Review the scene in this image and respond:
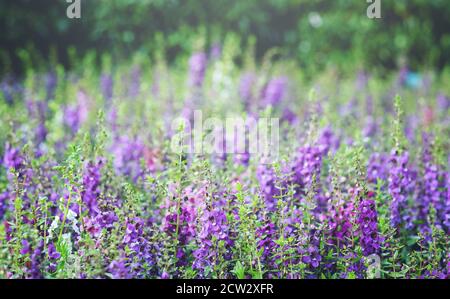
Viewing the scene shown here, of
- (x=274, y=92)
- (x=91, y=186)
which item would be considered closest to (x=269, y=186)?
(x=91, y=186)

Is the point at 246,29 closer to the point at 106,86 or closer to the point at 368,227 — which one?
the point at 106,86

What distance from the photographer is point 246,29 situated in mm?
8648

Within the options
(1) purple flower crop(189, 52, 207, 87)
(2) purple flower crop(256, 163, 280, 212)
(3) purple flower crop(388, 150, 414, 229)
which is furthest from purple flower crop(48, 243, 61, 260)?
(1) purple flower crop(189, 52, 207, 87)

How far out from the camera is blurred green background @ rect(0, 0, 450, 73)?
26.8 feet

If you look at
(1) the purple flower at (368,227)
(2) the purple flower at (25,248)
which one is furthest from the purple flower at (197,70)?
(2) the purple flower at (25,248)

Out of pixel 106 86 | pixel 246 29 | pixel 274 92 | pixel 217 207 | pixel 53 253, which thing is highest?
pixel 246 29

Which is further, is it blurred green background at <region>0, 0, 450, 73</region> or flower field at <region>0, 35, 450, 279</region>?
blurred green background at <region>0, 0, 450, 73</region>

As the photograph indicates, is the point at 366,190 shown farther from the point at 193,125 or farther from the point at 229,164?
the point at 193,125

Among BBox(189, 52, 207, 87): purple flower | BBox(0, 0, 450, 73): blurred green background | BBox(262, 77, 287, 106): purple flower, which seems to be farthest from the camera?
BBox(0, 0, 450, 73): blurred green background

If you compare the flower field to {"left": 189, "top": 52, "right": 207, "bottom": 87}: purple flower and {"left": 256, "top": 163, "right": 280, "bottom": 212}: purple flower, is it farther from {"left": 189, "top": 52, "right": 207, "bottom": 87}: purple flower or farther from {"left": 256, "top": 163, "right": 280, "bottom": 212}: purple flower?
{"left": 189, "top": 52, "right": 207, "bottom": 87}: purple flower

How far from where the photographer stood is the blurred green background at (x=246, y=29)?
8172mm

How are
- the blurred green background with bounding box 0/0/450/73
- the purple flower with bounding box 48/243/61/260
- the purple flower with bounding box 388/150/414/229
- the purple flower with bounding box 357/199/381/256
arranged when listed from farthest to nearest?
the blurred green background with bounding box 0/0/450/73, the purple flower with bounding box 388/150/414/229, the purple flower with bounding box 357/199/381/256, the purple flower with bounding box 48/243/61/260

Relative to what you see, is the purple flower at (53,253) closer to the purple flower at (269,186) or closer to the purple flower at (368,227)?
the purple flower at (269,186)
